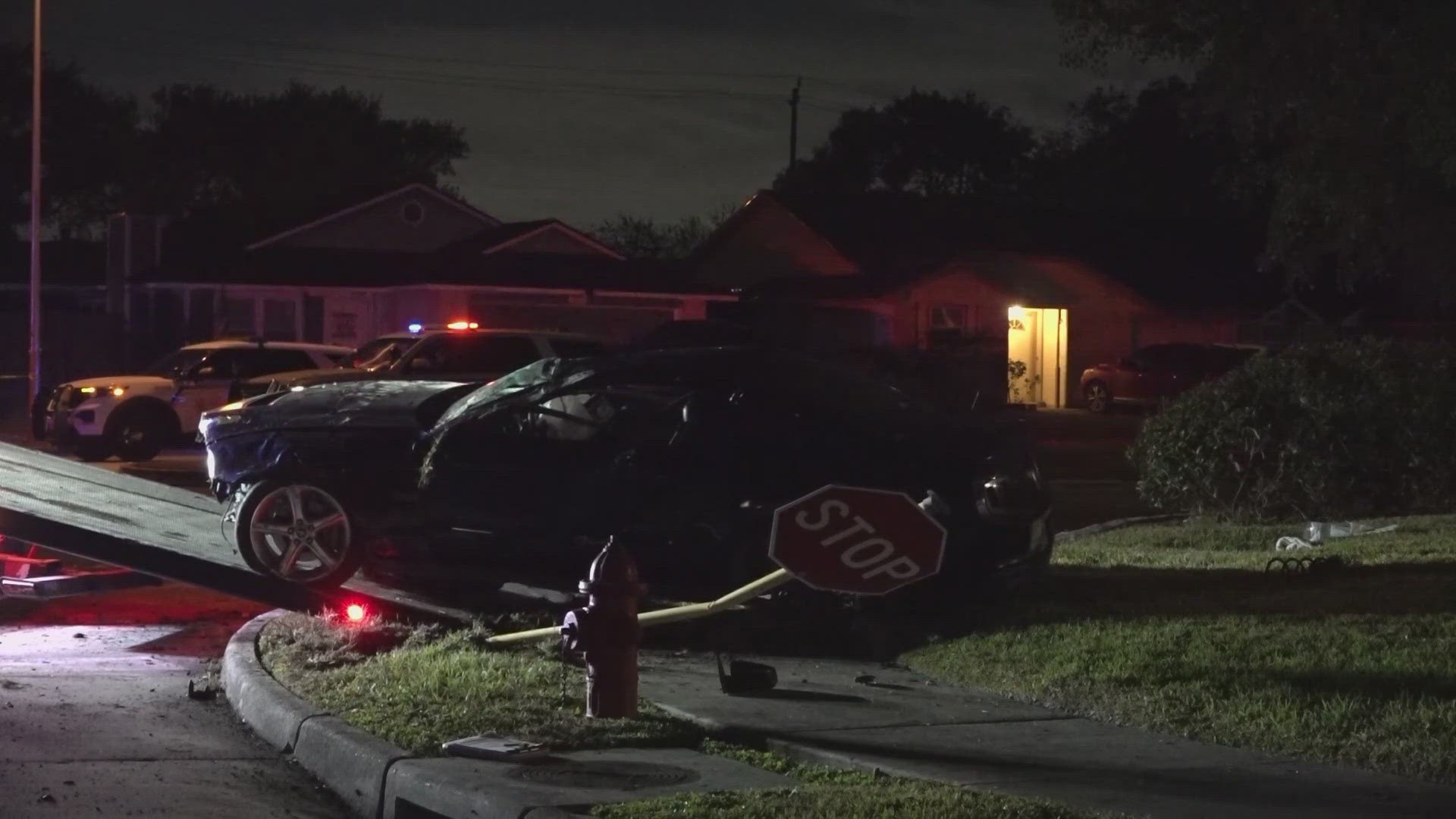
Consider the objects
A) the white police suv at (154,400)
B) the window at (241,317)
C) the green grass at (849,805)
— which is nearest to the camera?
the green grass at (849,805)

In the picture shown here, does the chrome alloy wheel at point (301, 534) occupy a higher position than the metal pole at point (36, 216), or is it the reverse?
the metal pole at point (36, 216)

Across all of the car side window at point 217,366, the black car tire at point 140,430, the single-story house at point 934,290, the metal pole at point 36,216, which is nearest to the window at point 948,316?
the single-story house at point 934,290

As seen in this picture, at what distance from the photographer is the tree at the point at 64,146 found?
63.9 meters

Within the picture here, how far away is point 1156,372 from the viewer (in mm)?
41156

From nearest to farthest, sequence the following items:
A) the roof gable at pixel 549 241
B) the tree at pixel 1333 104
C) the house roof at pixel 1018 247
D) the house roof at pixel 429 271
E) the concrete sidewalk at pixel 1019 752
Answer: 1. the concrete sidewalk at pixel 1019 752
2. the tree at pixel 1333 104
3. the house roof at pixel 429 271
4. the house roof at pixel 1018 247
5. the roof gable at pixel 549 241

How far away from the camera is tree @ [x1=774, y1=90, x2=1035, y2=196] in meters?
76.0

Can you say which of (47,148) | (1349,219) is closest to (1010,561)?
(1349,219)

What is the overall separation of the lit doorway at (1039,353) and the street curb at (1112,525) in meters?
28.7

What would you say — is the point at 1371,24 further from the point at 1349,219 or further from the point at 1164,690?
the point at 1164,690

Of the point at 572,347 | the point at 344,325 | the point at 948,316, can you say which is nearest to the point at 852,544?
the point at 572,347

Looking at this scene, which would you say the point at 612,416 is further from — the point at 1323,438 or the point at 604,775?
the point at 1323,438

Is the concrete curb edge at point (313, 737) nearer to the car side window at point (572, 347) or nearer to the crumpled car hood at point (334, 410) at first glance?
the crumpled car hood at point (334, 410)

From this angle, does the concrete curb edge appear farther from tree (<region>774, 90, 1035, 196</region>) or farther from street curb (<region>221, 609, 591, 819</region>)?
tree (<region>774, 90, 1035, 196</region>)

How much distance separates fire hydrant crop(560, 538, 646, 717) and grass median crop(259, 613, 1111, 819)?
104 mm
